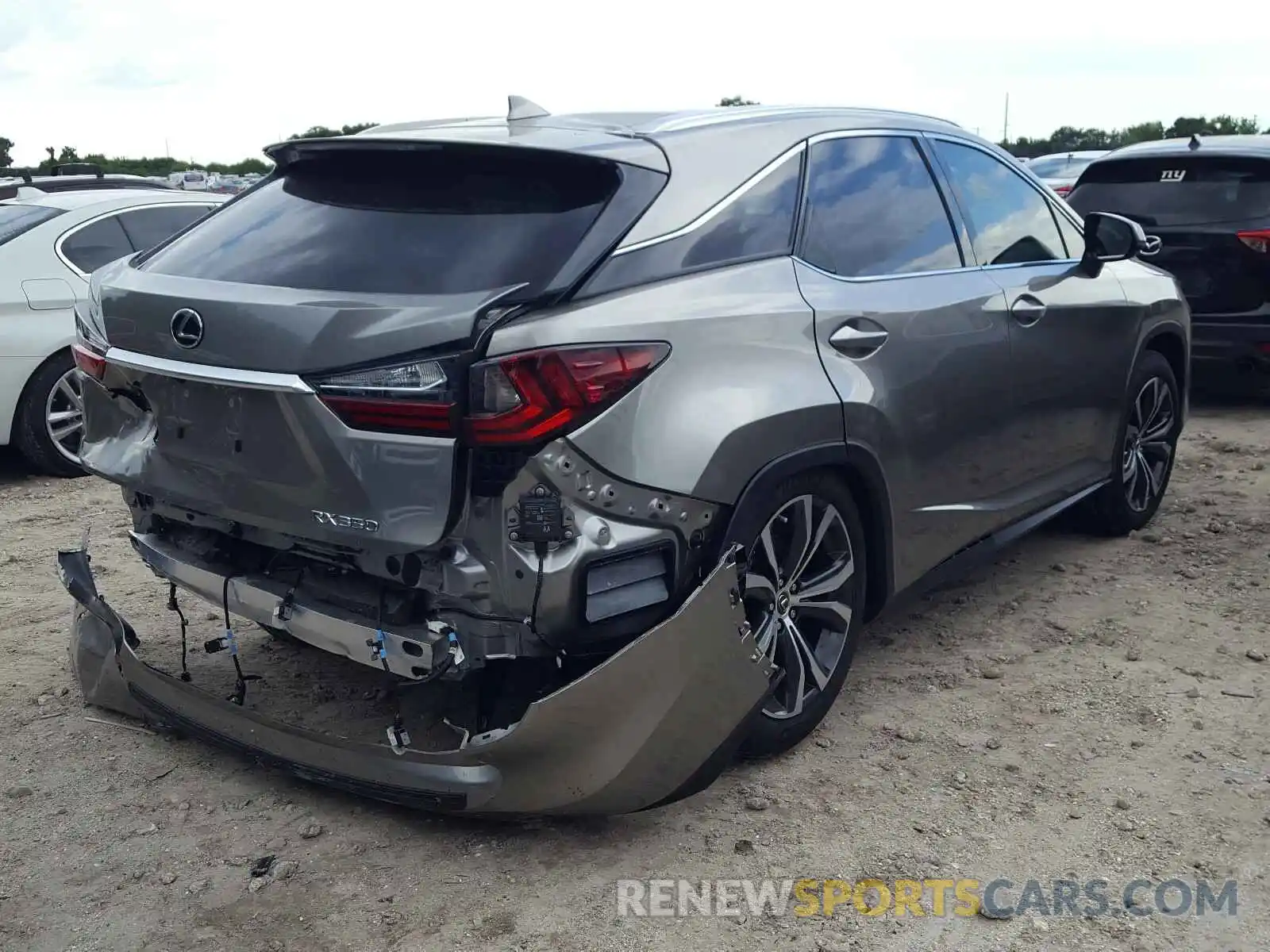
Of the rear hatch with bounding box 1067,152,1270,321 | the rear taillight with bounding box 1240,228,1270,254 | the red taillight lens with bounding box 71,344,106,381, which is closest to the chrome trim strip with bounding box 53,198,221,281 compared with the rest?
the red taillight lens with bounding box 71,344,106,381

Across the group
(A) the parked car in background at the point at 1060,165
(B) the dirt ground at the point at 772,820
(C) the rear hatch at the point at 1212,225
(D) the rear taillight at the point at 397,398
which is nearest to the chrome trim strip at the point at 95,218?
(B) the dirt ground at the point at 772,820

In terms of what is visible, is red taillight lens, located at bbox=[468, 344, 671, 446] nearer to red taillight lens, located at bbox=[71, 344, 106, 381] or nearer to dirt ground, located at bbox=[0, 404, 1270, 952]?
dirt ground, located at bbox=[0, 404, 1270, 952]

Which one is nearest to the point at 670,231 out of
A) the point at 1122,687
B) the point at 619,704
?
the point at 619,704

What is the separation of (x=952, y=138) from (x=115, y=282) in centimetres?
272

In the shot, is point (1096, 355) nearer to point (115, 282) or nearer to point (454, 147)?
point (454, 147)

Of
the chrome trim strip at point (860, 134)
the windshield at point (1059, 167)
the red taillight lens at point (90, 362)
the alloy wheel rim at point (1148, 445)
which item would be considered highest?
the chrome trim strip at point (860, 134)

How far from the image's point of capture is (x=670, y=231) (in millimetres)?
3041

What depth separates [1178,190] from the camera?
25.8 ft

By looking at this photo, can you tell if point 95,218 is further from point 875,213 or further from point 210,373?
point 875,213

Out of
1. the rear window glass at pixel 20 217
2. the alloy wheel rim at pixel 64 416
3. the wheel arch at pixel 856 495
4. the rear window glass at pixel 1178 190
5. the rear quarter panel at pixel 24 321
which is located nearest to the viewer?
the wheel arch at pixel 856 495

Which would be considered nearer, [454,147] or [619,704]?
[619,704]

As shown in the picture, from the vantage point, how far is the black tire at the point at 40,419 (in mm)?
6742

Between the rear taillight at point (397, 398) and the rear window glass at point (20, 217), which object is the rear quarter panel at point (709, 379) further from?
the rear window glass at point (20, 217)

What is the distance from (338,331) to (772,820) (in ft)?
5.27
